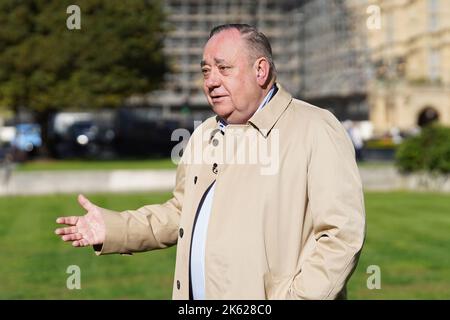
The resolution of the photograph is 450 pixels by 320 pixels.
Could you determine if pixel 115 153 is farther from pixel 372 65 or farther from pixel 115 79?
pixel 372 65

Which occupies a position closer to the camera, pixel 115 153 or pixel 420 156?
pixel 420 156

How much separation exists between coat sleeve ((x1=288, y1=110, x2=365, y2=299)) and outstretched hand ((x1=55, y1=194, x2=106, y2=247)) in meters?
0.98

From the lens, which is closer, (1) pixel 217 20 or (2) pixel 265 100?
(2) pixel 265 100

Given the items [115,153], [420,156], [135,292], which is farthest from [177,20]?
[135,292]

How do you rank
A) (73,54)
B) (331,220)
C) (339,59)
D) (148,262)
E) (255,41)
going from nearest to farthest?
(331,220)
(255,41)
(148,262)
(73,54)
(339,59)

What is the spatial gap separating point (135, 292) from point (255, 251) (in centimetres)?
780

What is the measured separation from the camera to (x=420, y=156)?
28.8 metres

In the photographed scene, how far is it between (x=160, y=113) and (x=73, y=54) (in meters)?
76.0

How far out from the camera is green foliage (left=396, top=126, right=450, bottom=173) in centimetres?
2825

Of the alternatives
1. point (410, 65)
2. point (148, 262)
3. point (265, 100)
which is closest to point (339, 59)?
point (410, 65)

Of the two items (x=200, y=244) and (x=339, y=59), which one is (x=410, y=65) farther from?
(x=200, y=244)

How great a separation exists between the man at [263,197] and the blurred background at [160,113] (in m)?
7.15

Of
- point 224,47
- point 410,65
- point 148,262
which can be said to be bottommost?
point 148,262

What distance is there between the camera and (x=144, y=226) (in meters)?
4.79
